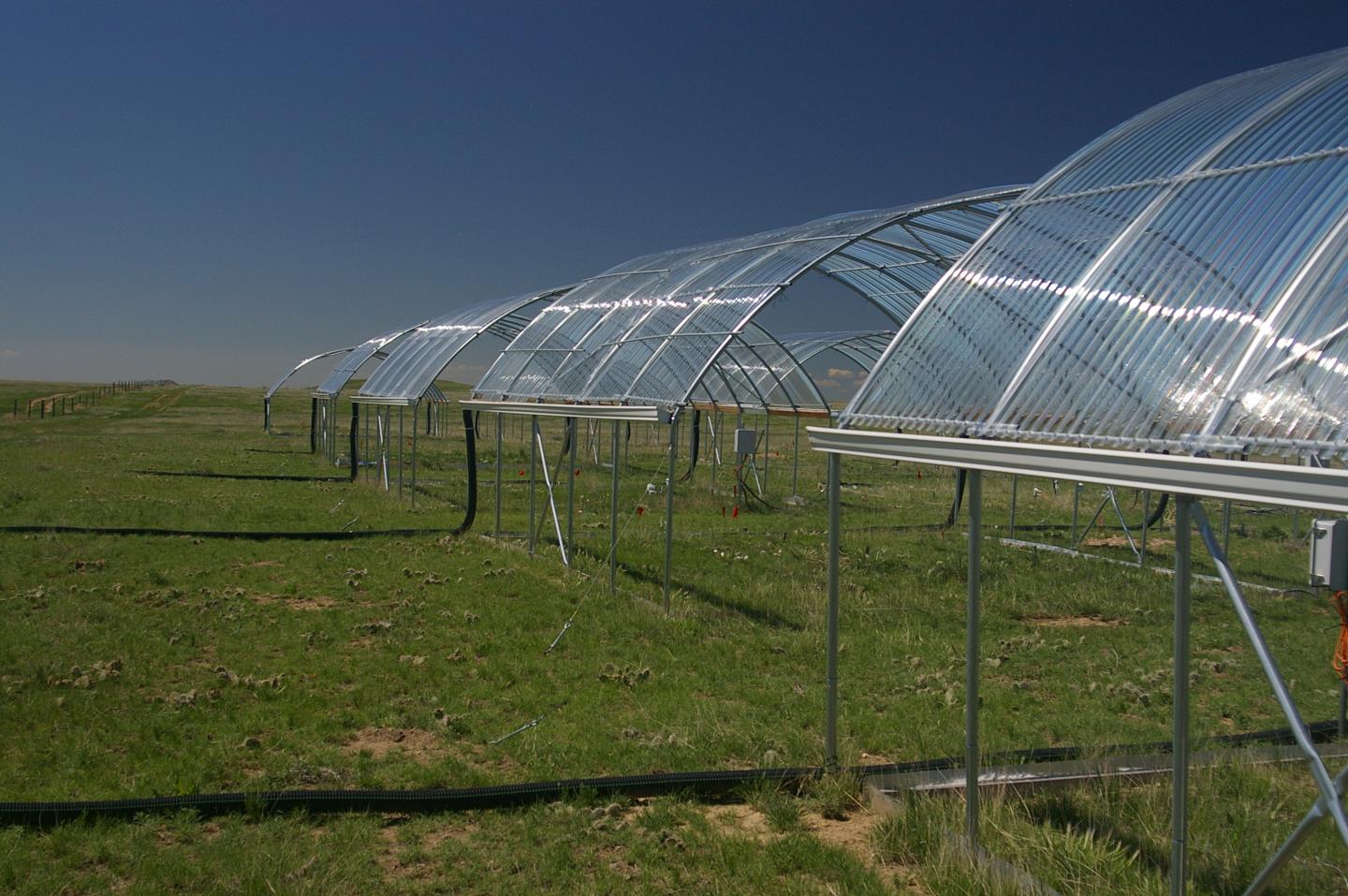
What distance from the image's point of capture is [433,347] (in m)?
28.1

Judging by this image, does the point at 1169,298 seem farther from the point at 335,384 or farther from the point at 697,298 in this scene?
the point at 335,384

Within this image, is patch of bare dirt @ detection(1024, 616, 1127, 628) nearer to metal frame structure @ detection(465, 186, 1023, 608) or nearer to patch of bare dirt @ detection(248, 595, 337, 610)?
metal frame structure @ detection(465, 186, 1023, 608)

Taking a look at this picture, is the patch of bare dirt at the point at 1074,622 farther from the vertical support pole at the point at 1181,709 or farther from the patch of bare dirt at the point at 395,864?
the patch of bare dirt at the point at 395,864

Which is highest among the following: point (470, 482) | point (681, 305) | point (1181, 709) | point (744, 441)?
point (681, 305)

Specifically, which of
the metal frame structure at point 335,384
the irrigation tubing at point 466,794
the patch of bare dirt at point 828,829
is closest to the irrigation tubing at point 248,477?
the metal frame structure at point 335,384

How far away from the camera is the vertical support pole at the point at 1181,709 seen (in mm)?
4070

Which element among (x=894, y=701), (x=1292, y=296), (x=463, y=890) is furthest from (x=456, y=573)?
(x=1292, y=296)

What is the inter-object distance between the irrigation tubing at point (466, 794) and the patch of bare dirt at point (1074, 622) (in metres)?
4.69

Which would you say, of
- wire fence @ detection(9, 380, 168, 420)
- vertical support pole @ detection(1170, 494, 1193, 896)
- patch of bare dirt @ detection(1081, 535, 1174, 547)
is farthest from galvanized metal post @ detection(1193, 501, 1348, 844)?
wire fence @ detection(9, 380, 168, 420)

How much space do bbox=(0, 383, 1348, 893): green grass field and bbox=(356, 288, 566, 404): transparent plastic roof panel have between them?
23.4 feet

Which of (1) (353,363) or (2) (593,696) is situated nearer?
(2) (593,696)

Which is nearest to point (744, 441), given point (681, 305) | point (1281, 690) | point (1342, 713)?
point (681, 305)

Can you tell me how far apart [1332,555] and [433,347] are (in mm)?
25016

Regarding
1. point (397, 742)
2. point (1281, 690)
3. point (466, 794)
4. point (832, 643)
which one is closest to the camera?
point (1281, 690)
